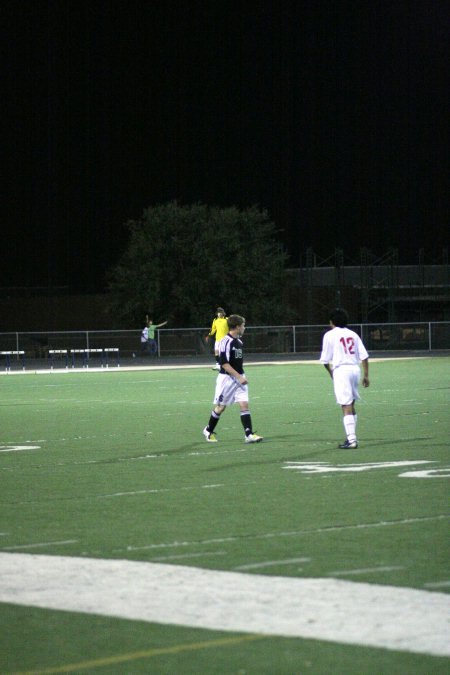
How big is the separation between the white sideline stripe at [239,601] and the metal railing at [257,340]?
163ft

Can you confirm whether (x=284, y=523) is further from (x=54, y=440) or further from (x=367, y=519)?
(x=54, y=440)

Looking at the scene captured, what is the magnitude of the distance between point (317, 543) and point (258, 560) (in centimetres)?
83

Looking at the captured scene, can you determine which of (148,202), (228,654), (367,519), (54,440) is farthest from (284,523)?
(148,202)

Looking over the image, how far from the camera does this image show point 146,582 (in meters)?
8.13

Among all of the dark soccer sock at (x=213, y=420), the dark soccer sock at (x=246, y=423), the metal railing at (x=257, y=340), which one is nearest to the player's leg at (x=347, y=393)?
the dark soccer sock at (x=246, y=423)

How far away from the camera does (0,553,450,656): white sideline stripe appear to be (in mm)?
6688

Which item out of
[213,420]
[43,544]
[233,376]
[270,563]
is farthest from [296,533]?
[213,420]

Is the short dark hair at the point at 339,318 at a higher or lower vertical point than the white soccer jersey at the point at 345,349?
higher

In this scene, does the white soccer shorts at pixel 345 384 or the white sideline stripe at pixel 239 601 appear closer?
the white sideline stripe at pixel 239 601

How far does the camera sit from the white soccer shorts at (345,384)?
16.9m

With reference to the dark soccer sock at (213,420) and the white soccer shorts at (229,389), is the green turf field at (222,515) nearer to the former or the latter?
the dark soccer sock at (213,420)

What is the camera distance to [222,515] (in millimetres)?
11289

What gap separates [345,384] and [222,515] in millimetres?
5918

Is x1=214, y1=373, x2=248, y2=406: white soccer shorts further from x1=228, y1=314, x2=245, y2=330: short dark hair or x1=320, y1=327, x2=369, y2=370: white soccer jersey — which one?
x1=320, y1=327, x2=369, y2=370: white soccer jersey
